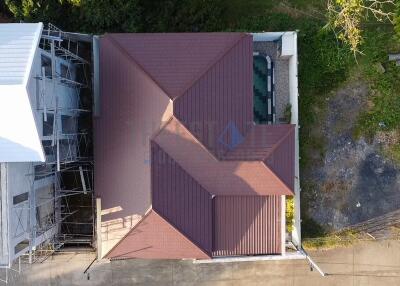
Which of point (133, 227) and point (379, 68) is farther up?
point (379, 68)

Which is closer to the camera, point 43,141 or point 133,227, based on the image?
point 43,141

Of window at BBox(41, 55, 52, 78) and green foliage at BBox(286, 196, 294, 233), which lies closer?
window at BBox(41, 55, 52, 78)

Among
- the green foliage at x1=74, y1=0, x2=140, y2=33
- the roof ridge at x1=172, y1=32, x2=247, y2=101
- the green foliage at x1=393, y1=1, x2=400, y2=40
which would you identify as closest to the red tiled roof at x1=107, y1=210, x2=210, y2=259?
the roof ridge at x1=172, y1=32, x2=247, y2=101

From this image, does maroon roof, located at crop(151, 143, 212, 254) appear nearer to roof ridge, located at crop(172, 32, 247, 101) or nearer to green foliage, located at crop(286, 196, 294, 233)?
roof ridge, located at crop(172, 32, 247, 101)

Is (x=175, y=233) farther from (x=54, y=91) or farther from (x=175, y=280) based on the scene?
(x=54, y=91)

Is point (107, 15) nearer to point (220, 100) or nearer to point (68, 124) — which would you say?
point (68, 124)

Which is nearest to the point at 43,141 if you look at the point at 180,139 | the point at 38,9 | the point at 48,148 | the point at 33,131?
the point at 48,148

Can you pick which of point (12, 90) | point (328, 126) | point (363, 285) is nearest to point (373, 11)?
point (328, 126)

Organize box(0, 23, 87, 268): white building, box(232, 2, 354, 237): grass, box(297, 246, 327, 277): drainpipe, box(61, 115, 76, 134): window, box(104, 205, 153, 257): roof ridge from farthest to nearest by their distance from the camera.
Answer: box(232, 2, 354, 237): grass
box(297, 246, 327, 277): drainpipe
box(61, 115, 76, 134): window
box(104, 205, 153, 257): roof ridge
box(0, 23, 87, 268): white building

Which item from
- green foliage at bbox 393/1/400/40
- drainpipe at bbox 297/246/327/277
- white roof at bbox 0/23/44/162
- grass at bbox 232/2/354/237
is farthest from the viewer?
grass at bbox 232/2/354/237
